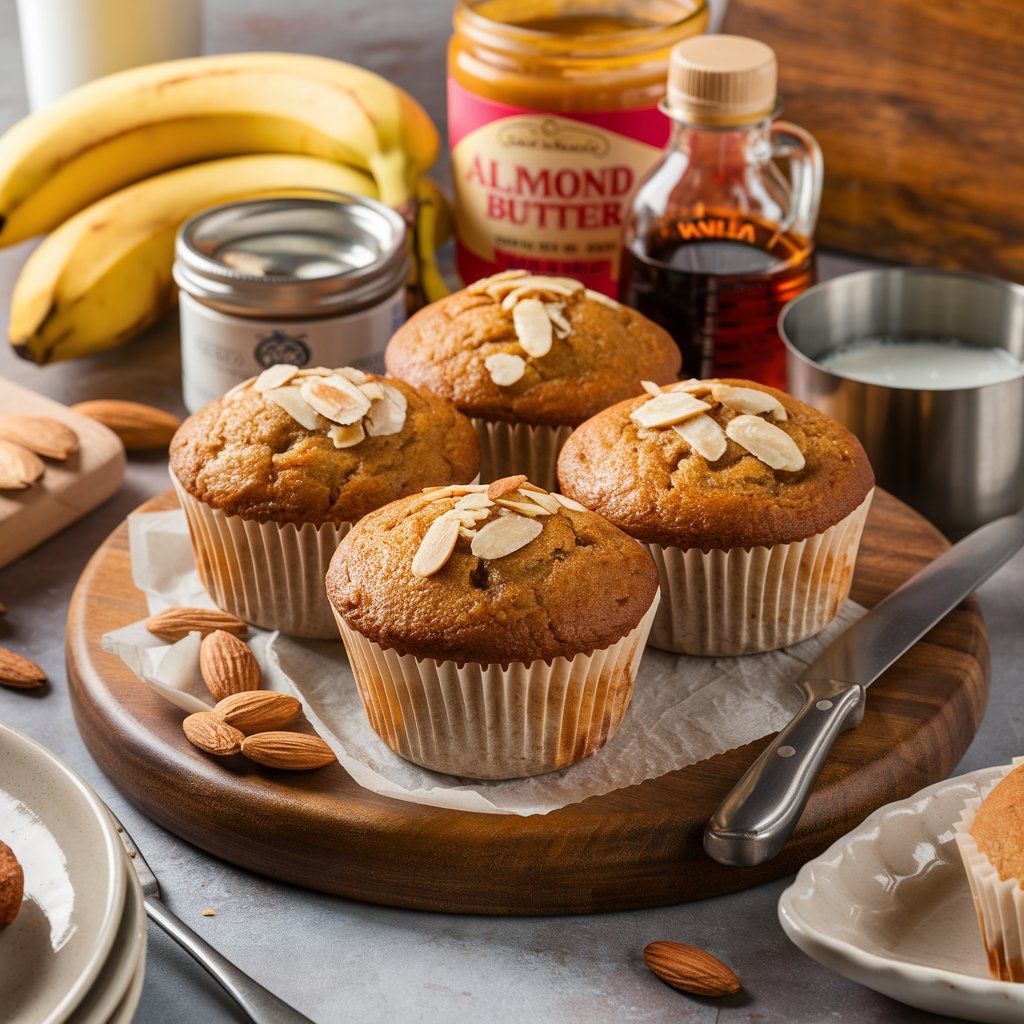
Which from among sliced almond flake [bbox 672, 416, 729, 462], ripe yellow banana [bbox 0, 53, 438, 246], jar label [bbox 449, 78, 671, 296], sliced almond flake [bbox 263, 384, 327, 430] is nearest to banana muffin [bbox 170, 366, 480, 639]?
sliced almond flake [bbox 263, 384, 327, 430]

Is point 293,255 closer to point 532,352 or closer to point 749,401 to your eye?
point 532,352

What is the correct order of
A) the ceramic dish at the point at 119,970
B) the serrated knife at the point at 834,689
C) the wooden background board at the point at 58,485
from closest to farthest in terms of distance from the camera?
1. the ceramic dish at the point at 119,970
2. the serrated knife at the point at 834,689
3. the wooden background board at the point at 58,485

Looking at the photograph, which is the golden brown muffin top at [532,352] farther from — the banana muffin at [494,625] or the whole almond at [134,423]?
the whole almond at [134,423]

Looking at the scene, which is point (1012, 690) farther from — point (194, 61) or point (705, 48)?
point (194, 61)

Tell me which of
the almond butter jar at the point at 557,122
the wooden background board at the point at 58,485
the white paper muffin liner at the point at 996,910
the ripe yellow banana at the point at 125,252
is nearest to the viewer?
the white paper muffin liner at the point at 996,910

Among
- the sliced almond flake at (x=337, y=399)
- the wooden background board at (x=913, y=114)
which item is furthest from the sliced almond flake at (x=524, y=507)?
the wooden background board at (x=913, y=114)

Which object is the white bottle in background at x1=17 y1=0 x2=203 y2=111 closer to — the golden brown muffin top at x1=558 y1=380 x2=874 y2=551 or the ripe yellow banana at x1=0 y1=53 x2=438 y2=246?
the ripe yellow banana at x1=0 y1=53 x2=438 y2=246
